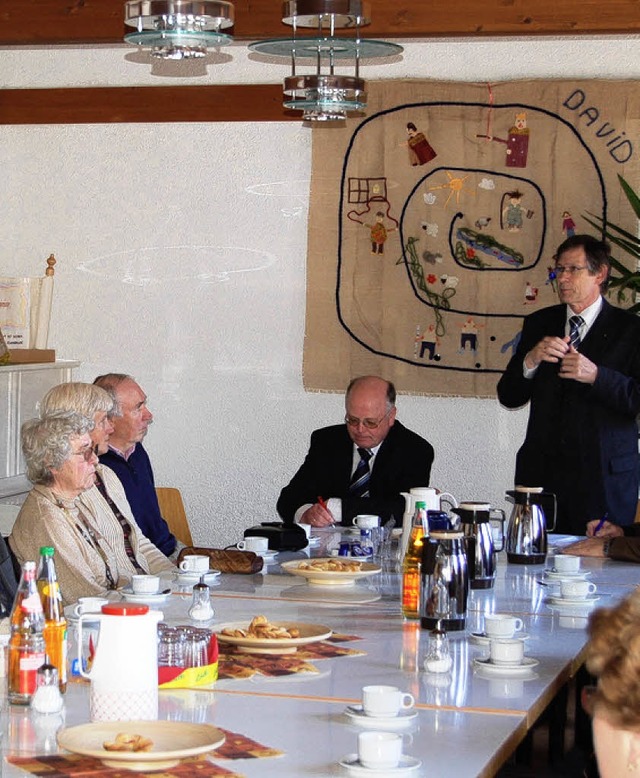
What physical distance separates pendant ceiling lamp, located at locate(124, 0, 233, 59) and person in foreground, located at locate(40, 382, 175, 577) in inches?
47.6

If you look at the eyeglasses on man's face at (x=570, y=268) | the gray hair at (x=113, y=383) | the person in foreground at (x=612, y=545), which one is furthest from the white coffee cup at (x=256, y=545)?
the eyeglasses on man's face at (x=570, y=268)

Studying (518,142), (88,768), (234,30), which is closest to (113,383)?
(234,30)

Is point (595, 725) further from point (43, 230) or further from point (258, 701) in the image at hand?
point (43, 230)

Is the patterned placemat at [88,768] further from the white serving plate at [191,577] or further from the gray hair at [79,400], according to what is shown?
the gray hair at [79,400]

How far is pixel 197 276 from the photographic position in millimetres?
6043

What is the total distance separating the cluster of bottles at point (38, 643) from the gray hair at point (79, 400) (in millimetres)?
1462

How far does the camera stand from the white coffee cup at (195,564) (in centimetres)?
354

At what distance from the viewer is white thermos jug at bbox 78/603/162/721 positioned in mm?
2066

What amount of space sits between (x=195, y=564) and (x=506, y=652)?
4.08 ft

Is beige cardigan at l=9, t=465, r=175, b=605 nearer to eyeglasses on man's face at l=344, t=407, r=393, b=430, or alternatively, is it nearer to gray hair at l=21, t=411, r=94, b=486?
gray hair at l=21, t=411, r=94, b=486

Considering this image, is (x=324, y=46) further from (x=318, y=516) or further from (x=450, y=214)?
(x=450, y=214)

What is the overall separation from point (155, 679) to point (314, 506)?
8.01ft

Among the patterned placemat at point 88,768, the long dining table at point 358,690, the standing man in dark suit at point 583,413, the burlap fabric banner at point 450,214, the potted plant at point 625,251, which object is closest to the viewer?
the patterned placemat at point 88,768

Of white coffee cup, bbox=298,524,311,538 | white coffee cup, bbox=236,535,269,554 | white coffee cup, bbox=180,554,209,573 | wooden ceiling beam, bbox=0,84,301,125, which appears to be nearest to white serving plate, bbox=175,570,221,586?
white coffee cup, bbox=180,554,209,573
